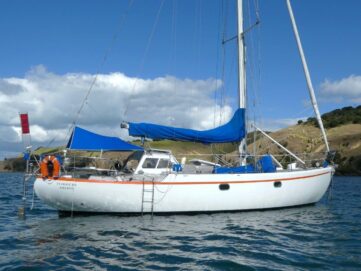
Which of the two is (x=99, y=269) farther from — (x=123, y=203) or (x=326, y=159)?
(x=326, y=159)

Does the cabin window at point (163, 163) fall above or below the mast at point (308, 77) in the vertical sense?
below

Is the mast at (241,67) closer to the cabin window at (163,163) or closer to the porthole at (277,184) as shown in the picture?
the porthole at (277,184)

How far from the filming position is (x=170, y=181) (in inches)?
744

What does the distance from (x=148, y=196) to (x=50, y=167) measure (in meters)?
4.58

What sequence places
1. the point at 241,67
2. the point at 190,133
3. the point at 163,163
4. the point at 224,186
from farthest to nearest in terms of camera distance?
the point at 241,67 < the point at 190,133 < the point at 163,163 < the point at 224,186

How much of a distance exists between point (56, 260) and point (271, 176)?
470 inches

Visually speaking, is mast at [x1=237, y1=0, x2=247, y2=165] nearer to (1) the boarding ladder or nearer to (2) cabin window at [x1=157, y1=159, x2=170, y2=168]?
(2) cabin window at [x1=157, y1=159, x2=170, y2=168]

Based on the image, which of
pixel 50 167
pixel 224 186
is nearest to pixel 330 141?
pixel 224 186

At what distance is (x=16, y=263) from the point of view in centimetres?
1098

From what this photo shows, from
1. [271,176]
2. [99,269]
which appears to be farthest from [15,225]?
[271,176]

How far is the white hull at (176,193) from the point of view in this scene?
18.2 meters

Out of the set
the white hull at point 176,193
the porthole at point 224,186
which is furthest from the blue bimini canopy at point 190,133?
the porthole at point 224,186

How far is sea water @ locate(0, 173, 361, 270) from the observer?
1104cm

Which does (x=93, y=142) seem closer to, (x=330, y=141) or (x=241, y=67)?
(x=241, y=67)
